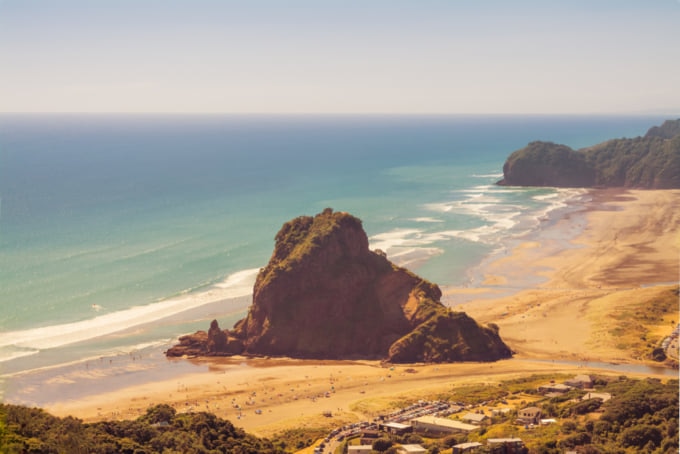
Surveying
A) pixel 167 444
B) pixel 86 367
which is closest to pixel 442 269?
pixel 86 367

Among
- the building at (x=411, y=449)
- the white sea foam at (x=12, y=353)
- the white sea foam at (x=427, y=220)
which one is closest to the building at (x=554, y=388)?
the building at (x=411, y=449)

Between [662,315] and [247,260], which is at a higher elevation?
[247,260]

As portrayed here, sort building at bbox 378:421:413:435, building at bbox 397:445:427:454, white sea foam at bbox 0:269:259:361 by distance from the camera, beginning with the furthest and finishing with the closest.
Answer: white sea foam at bbox 0:269:259:361 < building at bbox 378:421:413:435 < building at bbox 397:445:427:454

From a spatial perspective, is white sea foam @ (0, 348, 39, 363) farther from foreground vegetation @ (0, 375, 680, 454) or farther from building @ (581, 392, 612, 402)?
building @ (581, 392, 612, 402)

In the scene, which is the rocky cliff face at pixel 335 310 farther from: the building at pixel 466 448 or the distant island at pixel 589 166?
the distant island at pixel 589 166

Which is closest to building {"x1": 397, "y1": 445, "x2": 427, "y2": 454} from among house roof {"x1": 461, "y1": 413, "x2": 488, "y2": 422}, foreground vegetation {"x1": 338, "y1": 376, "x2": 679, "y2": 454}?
foreground vegetation {"x1": 338, "y1": 376, "x2": 679, "y2": 454}

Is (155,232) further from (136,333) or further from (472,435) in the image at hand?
(472,435)
